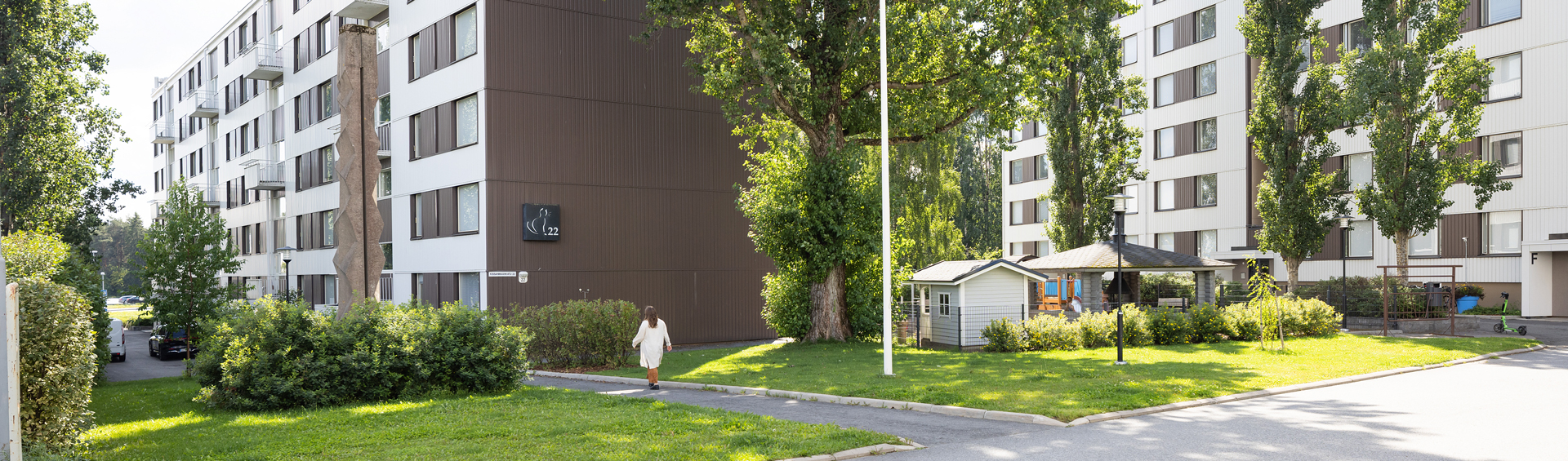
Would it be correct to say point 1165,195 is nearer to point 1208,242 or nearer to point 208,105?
point 1208,242

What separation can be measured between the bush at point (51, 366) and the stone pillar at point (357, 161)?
418 cm

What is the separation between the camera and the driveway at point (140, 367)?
25.7m

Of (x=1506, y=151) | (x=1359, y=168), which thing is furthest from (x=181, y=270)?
(x=1506, y=151)

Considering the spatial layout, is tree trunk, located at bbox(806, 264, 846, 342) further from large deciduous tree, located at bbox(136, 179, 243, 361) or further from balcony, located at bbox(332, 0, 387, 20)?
balcony, located at bbox(332, 0, 387, 20)

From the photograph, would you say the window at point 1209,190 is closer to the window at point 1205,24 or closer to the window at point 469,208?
the window at point 1205,24

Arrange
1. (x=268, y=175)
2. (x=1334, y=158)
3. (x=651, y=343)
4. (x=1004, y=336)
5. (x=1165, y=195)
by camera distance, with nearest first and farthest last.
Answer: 1. (x=651, y=343)
2. (x=1004, y=336)
3. (x=1334, y=158)
4. (x=268, y=175)
5. (x=1165, y=195)

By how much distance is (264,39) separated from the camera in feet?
141

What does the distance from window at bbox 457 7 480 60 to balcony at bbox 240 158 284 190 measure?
19.2 meters

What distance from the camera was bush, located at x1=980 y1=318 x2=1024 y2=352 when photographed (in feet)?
70.0

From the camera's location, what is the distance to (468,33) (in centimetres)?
2670

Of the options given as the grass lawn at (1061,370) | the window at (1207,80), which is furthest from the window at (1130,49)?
the grass lawn at (1061,370)

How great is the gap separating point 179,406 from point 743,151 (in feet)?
64.7

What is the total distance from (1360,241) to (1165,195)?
10.4 metres

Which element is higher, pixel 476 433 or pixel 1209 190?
pixel 1209 190
